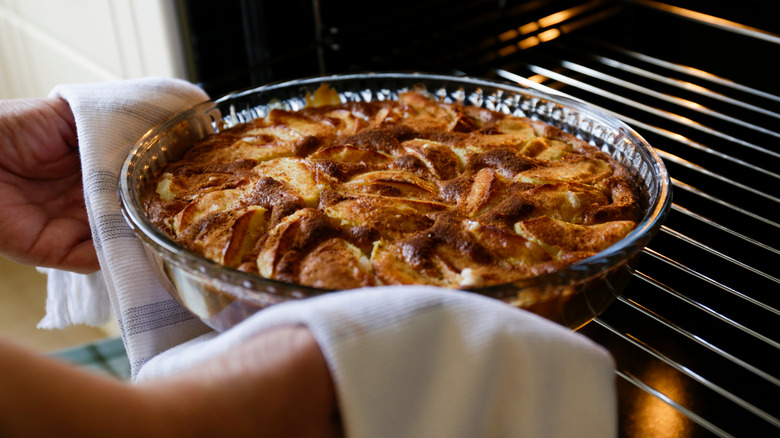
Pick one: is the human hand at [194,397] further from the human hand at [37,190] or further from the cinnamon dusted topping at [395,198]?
the human hand at [37,190]

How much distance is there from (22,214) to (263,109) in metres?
0.39

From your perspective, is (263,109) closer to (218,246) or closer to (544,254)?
(218,246)

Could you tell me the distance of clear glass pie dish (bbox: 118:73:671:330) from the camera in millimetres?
643

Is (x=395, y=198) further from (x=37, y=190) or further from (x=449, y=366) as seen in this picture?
(x=37, y=190)

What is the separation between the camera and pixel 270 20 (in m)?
1.25

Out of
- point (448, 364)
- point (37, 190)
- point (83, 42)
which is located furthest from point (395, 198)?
point (83, 42)

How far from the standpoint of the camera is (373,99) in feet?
3.83

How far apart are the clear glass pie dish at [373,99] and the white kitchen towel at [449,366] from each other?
7 centimetres

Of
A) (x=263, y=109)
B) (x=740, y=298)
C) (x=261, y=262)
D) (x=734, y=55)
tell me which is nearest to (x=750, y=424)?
(x=740, y=298)

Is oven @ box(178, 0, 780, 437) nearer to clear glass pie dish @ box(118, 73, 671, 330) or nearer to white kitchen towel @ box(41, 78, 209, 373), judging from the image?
clear glass pie dish @ box(118, 73, 671, 330)

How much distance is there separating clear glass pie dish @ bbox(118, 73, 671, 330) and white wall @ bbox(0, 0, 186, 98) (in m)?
0.33

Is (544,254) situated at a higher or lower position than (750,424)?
higher

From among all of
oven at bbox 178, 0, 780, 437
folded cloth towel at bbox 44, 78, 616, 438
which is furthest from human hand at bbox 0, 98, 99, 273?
folded cloth towel at bbox 44, 78, 616, 438

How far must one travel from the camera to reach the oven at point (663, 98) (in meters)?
0.75
